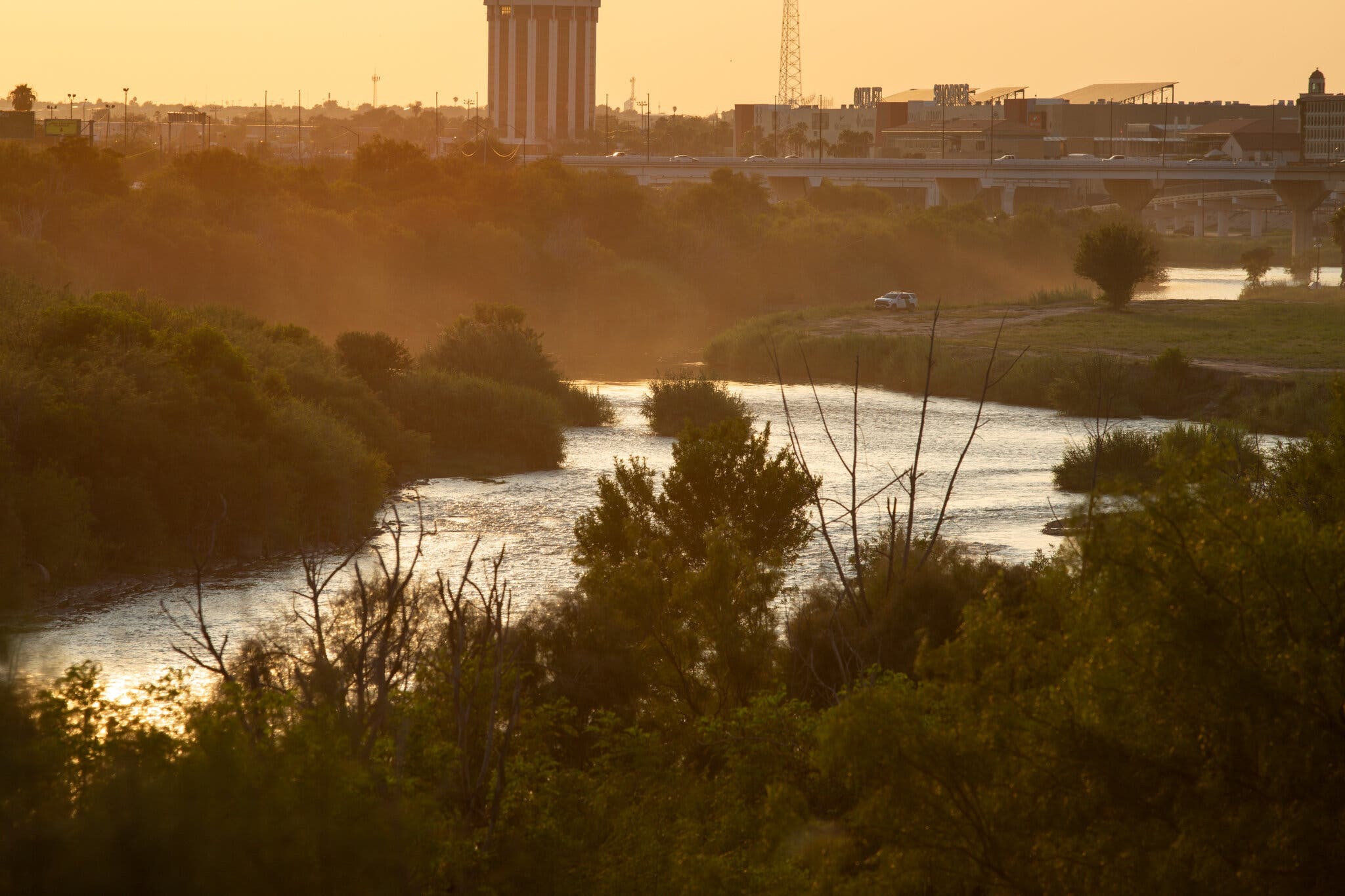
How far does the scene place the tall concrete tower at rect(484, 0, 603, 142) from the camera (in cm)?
18750

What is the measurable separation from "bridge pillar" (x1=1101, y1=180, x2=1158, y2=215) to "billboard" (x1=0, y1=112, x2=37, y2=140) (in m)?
79.7

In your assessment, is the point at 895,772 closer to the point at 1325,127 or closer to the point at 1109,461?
the point at 1109,461

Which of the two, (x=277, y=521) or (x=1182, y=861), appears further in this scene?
(x=277, y=521)

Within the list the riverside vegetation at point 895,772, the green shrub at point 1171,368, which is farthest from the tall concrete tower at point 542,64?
the riverside vegetation at point 895,772

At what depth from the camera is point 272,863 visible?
297 inches

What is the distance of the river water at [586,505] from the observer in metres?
23.4

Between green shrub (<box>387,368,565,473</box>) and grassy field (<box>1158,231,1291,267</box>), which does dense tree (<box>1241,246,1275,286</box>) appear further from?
green shrub (<box>387,368,565,473</box>)

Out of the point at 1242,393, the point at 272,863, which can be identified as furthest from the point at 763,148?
the point at 272,863

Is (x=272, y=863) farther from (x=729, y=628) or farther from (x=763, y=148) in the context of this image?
(x=763, y=148)

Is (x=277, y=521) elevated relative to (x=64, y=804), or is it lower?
lower

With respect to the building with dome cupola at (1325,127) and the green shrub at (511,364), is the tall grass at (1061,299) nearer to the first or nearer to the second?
the green shrub at (511,364)

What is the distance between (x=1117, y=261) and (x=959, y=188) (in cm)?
5458

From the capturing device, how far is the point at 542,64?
618 feet

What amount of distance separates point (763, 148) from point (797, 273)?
225 feet
